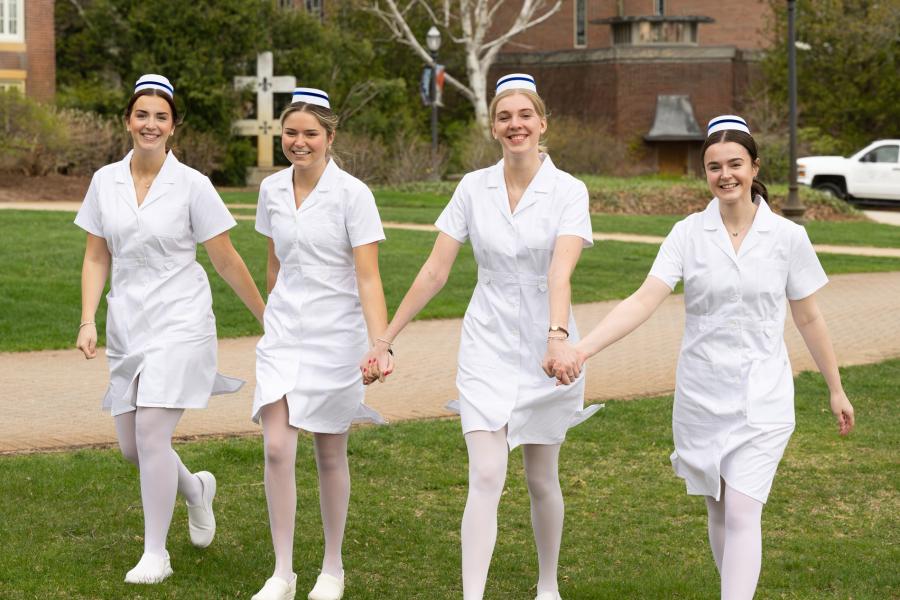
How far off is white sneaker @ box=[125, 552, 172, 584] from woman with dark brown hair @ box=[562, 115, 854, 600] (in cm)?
194

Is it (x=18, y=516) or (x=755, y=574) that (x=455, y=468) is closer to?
(x=18, y=516)

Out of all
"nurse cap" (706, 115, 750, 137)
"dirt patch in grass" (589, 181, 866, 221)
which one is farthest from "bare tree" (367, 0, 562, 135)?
"nurse cap" (706, 115, 750, 137)

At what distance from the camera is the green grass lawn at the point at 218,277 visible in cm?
1304

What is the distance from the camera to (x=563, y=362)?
5062 mm

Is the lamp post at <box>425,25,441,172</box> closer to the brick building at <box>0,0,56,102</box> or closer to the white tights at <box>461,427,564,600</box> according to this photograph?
the brick building at <box>0,0,56,102</box>

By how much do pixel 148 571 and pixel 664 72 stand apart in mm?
41201

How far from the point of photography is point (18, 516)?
6797mm

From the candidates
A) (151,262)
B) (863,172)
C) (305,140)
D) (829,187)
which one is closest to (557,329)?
(305,140)

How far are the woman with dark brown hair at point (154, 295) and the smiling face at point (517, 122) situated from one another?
1.28 metres

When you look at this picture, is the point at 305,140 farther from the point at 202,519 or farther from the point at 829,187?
the point at 829,187

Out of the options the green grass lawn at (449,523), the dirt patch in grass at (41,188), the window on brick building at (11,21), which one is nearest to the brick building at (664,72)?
the window on brick building at (11,21)

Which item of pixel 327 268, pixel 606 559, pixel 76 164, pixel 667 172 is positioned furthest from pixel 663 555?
pixel 667 172

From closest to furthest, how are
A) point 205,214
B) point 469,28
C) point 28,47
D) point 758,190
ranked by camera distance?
point 758,190 → point 205,214 → point 28,47 → point 469,28

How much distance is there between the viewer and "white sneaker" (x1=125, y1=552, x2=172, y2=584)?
5723 mm
